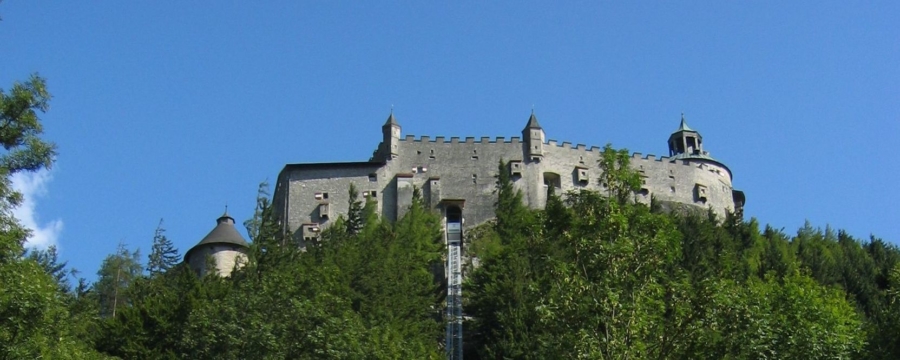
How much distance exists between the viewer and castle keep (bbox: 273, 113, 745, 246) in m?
72.9

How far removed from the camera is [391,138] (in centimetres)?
7631

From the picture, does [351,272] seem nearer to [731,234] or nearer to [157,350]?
[157,350]

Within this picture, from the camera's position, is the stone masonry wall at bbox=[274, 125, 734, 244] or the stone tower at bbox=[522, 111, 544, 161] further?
the stone tower at bbox=[522, 111, 544, 161]

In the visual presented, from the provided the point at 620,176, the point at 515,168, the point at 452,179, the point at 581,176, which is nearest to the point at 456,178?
the point at 452,179

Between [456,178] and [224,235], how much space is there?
1647cm

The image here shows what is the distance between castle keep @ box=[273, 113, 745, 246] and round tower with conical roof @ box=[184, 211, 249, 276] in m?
4.04

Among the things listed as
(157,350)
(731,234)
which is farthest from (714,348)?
(731,234)

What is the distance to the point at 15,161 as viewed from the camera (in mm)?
16641

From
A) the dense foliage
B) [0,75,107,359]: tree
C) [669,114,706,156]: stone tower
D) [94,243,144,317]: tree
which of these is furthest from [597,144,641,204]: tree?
[669,114,706,156]: stone tower

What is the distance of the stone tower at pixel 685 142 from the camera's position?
88.0 metres

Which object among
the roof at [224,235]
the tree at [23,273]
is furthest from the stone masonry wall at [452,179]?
the tree at [23,273]

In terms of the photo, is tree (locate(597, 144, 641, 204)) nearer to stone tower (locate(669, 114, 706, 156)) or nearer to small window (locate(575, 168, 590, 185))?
small window (locate(575, 168, 590, 185))

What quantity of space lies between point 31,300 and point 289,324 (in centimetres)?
1171

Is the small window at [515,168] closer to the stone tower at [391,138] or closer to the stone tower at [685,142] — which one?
the stone tower at [391,138]
